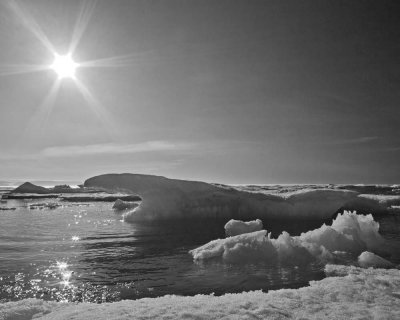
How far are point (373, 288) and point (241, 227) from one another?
979cm

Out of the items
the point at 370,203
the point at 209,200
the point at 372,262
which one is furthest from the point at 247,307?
the point at 370,203

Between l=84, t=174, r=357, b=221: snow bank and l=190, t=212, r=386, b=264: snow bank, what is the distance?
12.6m

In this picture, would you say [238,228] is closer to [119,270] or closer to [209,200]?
[119,270]

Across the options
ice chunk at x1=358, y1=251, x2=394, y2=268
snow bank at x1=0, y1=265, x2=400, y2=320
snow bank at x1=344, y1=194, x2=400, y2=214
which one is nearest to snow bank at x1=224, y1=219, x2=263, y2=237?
ice chunk at x1=358, y1=251, x2=394, y2=268

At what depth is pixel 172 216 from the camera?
26.4 m

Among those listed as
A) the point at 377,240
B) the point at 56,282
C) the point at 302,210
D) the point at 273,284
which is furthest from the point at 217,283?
the point at 302,210

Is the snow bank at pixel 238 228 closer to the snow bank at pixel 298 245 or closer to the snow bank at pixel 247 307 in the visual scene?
the snow bank at pixel 298 245

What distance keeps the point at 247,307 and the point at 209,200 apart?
21.0m

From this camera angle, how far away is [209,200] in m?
27.1

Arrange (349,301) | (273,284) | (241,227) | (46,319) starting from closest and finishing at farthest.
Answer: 1. (46,319)
2. (349,301)
3. (273,284)
4. (241,227)

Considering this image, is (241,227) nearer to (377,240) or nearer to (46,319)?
(377,240)

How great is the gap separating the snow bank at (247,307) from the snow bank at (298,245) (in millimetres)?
4129

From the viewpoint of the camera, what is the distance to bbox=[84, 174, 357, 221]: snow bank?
2530 cm

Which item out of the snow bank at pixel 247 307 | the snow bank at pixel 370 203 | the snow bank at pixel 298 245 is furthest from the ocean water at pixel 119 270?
the snow bank at pixel 370 203
